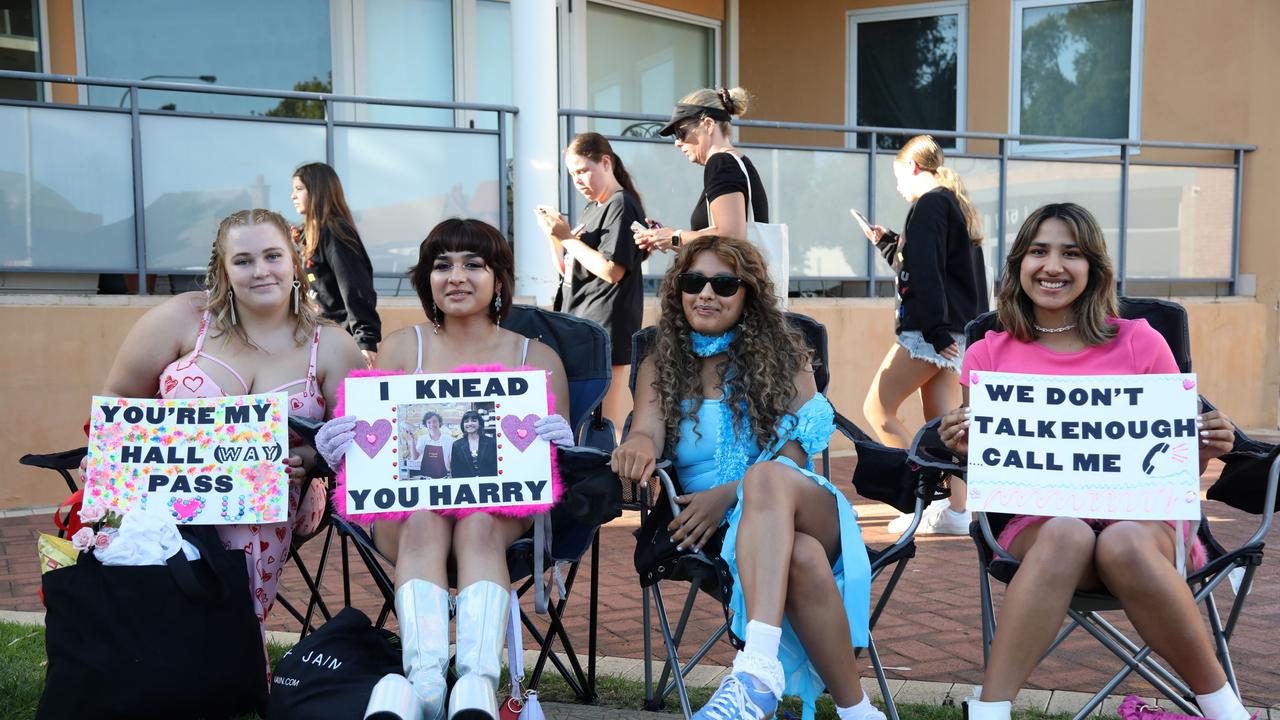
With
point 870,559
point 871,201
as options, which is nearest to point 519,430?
point 870,559

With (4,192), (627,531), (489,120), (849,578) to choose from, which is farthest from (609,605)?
(489,120)

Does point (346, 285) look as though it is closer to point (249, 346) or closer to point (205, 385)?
point (249, 346)

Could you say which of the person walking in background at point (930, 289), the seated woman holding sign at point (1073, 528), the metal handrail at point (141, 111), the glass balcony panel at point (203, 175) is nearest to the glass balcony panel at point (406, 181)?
the metal handrail at point (141, 111)

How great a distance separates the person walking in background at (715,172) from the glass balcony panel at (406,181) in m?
2.48

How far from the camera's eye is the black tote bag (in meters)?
3.03

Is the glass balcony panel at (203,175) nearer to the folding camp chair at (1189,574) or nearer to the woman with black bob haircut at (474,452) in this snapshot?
the woman with black bob haircut at (474,452)

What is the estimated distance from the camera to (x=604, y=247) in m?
5.29

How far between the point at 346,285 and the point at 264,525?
189 centimetres

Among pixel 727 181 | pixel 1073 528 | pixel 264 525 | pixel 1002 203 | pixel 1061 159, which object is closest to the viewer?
pixel 1073 528

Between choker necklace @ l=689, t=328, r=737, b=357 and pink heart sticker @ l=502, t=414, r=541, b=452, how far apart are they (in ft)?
2.16

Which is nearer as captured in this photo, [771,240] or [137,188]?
[771,240]

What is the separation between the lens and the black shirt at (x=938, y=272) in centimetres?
524

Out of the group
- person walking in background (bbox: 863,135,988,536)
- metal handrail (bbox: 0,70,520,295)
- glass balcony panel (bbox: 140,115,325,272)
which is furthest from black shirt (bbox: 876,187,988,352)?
glass balcony panel (bbox: 140,115,325,272)

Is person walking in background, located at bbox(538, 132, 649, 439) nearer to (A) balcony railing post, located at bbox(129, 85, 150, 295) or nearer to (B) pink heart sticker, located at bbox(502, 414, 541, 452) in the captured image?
(B) pink heart sticker, located at bbox(502, 414, 541, 452)
